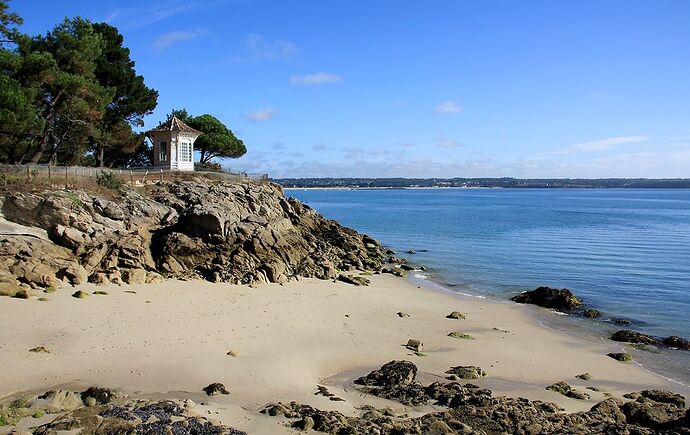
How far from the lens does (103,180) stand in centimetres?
3170

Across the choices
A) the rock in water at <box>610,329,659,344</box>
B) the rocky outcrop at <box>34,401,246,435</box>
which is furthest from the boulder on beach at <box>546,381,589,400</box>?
the rocky outcrop at <box>34,401,246,435</box>

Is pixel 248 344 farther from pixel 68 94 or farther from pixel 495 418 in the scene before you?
pixel 68 94

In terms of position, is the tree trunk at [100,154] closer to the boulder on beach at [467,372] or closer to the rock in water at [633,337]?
the boulder on beach at [467,372]

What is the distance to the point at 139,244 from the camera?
26.2 metres

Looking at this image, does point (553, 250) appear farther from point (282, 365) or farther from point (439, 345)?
point (282, 365)

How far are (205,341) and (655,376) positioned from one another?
14.2 m

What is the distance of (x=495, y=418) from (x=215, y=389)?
264 inches

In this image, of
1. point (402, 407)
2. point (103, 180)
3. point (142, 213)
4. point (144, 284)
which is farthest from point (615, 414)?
point (103, 180)

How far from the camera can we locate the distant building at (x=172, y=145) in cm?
4562

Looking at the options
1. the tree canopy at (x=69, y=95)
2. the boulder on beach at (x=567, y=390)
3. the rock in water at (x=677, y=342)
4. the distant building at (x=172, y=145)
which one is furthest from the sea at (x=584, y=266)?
the tree canopy at (x=69, y=95)

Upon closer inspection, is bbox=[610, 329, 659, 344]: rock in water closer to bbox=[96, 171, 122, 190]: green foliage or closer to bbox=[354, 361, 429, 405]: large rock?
bbox=[354, 361, 429, 405]: large rock

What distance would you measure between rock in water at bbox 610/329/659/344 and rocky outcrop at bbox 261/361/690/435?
7.42m

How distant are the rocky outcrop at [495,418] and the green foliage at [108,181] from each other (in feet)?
76.7

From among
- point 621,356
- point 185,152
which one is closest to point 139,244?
point 621,356
